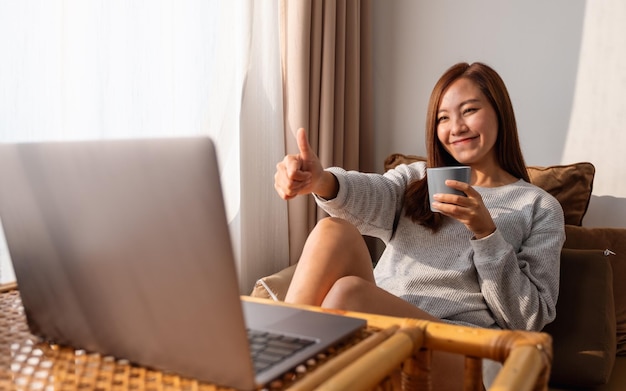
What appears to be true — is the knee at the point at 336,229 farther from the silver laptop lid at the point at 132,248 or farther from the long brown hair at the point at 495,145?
the silver laptop lid at the point at 132,248

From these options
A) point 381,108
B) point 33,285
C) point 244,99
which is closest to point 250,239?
point 244,99

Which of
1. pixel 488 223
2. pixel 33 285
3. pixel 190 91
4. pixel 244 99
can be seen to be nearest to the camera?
pixel 33 285

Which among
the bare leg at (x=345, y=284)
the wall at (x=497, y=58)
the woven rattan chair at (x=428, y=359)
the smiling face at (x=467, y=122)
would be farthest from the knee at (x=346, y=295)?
the wall at (x=497, y=58)

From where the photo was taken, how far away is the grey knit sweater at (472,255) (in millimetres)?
1455

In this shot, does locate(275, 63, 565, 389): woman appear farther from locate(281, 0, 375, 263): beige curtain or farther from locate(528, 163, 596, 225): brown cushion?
locate(281, 0, 375, 263): beige curtain

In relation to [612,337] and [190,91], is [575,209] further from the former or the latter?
[190,91]

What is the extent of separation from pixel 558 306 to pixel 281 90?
117cm

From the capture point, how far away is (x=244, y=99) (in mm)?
2113

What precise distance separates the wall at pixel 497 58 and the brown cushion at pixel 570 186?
0.27m

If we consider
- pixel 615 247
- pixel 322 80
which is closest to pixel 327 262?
pixel 615 247

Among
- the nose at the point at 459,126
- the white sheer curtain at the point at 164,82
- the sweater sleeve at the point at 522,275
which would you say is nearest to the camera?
the sweater sleeve at the point at 522,275

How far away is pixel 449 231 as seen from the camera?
1615mm

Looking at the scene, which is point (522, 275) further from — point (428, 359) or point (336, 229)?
point (428, 359)

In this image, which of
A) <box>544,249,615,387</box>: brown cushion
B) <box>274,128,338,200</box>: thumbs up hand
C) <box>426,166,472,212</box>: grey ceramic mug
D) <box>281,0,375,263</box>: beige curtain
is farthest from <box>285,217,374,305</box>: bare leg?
<box>281,0,375,263</box>: beige curtain
